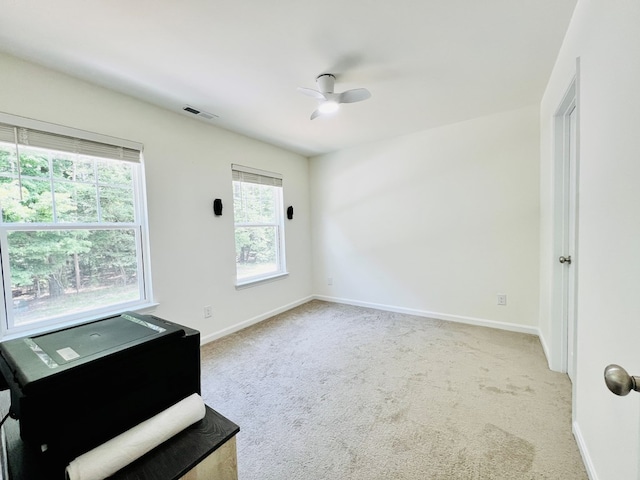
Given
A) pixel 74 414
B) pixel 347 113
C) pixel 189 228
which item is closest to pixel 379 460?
pixel 74 414

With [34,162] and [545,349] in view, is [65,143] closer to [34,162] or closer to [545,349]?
[34,162]

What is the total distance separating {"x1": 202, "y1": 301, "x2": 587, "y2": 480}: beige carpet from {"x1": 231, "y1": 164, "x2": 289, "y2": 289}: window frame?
76cm

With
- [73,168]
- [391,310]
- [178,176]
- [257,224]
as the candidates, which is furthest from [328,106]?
[391,310]

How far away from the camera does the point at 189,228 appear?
9.62 ft

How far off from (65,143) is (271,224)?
2.32 metres

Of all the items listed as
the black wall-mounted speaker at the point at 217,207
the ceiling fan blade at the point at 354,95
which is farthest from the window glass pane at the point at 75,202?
the ceiling fan blade at the point at 354,95

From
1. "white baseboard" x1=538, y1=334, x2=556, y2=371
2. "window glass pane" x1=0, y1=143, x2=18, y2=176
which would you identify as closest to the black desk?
"window glass pane" x1=0, y1=143, x2=18, y2=176

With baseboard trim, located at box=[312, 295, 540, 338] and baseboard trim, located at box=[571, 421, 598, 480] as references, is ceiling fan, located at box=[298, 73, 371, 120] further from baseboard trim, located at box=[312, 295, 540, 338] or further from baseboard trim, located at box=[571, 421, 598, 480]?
baseboard trim, located at box=[312, 295, 540, 338]

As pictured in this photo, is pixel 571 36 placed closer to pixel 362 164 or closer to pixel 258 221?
pixel 362 164

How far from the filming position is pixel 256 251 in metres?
3.82

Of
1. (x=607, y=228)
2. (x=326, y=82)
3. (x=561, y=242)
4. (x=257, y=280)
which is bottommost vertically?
(x=257, y=280)

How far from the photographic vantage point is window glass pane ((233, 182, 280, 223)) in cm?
353

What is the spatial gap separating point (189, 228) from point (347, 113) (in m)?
2.07

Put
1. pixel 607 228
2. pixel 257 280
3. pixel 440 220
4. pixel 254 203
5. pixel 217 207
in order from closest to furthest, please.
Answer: pixel 607 228
pixel 217 207
pixel 440 220
pixel 257 280
pixel 254 203
